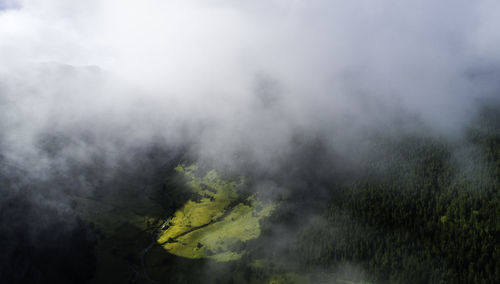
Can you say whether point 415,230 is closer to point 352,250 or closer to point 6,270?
point 352,250

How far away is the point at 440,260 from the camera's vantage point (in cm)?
17712

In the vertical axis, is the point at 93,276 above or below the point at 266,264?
below

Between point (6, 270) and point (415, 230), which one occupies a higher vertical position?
point (415, 230)

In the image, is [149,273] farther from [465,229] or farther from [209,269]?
[465,229]

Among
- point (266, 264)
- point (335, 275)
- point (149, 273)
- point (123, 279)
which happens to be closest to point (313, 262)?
point (335, 275)

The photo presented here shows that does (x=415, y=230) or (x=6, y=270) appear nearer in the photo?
(x=6, y=270)

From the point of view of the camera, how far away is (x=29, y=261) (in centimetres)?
17912

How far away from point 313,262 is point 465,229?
322ft

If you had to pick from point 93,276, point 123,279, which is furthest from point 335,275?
point 93,276

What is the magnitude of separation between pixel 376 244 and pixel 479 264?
5335 cm

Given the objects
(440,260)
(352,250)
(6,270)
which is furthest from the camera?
(352,250)

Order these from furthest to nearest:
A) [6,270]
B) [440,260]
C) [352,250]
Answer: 1. [352,250]
2. [440,260]
3. [6,270]

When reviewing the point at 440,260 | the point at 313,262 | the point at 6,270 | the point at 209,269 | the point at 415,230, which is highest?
the point at 415,230

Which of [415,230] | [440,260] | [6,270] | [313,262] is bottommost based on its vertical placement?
[6,270]
